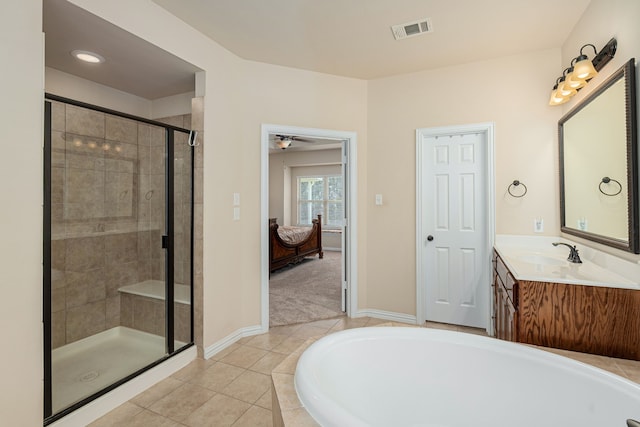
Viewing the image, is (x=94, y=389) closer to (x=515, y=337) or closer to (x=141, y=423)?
(x=141, y=423)

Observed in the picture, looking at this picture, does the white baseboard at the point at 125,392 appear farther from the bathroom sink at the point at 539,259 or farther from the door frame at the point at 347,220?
the bathroom sink at the point at 539,259

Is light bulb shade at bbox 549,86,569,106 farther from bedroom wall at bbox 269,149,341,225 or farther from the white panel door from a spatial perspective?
bedroom wall at bbox 269,149,341,225

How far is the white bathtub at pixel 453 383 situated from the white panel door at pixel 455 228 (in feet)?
5.37

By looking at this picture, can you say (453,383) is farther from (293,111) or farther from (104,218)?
(104,218)

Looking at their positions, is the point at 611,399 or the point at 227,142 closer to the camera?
the point at 611,399

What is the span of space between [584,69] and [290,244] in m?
4.63

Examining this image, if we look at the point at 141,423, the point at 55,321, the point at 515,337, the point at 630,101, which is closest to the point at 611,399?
the point at 515,337

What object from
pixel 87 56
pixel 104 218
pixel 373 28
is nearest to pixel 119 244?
pixel 104 218

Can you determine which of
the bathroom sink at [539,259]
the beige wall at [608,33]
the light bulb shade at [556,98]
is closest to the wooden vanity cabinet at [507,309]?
the bathroom sink at [539,259]

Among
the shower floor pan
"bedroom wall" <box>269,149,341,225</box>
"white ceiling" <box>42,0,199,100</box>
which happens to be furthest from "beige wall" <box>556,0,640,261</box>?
"bedroom wall" <box>269,149,341,225</box>

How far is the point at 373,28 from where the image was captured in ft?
7.75

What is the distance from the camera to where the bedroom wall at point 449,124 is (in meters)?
2.68

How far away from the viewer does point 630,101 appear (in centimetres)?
157

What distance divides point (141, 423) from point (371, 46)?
123 inches
